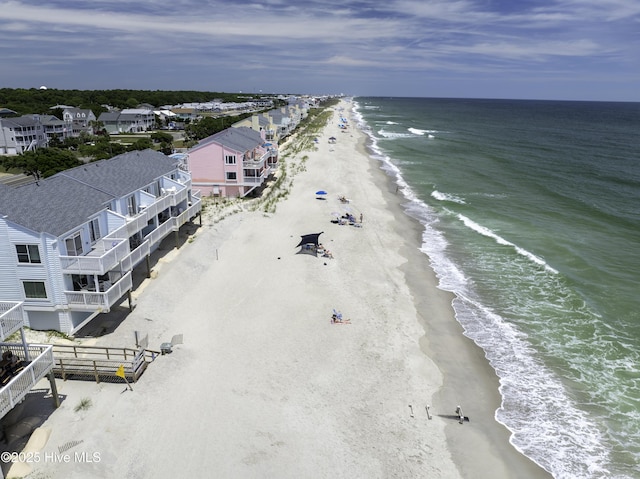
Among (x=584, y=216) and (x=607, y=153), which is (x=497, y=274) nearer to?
(x=584, y=216)

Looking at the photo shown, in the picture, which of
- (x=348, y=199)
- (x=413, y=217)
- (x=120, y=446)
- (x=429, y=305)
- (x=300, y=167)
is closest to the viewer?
(x=120, y=446)

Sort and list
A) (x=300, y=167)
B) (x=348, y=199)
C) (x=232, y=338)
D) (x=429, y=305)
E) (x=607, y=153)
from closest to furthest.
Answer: (x=232, y=338) → (x=429, y=305) → (x=348, y=199) → (x=300, y=167) → (x=607, y=153)

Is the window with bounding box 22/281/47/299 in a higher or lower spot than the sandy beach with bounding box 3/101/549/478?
higher

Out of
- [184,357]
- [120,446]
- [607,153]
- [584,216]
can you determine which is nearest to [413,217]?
[584,216]

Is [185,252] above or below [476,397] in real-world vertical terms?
above

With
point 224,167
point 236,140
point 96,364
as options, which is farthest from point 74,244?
point 236,140

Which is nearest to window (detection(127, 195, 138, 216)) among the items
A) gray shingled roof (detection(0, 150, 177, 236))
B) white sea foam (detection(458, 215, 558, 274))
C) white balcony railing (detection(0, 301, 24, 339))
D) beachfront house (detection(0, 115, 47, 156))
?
gray shingled roof (detection(0, 150, 177, 236))

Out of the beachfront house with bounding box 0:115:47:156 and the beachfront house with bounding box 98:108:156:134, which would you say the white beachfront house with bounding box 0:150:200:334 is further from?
the beachfront house with bounding box 98:108:156:134

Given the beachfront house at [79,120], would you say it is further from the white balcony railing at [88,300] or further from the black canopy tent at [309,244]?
the white balcony railing at [88,300]
